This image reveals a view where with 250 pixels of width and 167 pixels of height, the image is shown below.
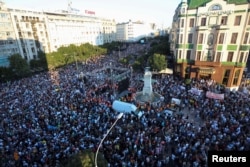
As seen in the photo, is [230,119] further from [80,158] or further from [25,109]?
[25,109]

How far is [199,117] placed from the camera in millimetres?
17953

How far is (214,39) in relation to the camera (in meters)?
25.5

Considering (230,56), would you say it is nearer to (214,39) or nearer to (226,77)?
(226,77)

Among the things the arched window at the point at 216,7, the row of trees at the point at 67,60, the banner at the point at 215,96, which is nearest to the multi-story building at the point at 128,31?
the row of trees at the point at 67,60

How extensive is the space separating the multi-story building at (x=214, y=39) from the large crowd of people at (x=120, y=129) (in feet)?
15.7

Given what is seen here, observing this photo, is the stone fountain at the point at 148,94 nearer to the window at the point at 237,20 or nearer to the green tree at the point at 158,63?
the green tree at the point at 158,63

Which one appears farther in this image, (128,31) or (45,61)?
(128,31)

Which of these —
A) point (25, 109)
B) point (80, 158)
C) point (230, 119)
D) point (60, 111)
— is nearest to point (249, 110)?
point (230, 119)

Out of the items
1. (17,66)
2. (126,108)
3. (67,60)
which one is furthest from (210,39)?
(17,66)

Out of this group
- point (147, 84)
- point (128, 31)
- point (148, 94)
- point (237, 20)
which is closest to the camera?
point (147, 84)

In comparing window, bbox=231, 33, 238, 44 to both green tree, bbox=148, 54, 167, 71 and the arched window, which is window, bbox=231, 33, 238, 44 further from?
green tree, bbox=148, 54, 167, 71

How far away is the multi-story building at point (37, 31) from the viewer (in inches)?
1661

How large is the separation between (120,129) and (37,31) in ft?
162

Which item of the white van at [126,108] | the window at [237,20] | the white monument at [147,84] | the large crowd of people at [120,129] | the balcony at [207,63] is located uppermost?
the window at [237,20]
